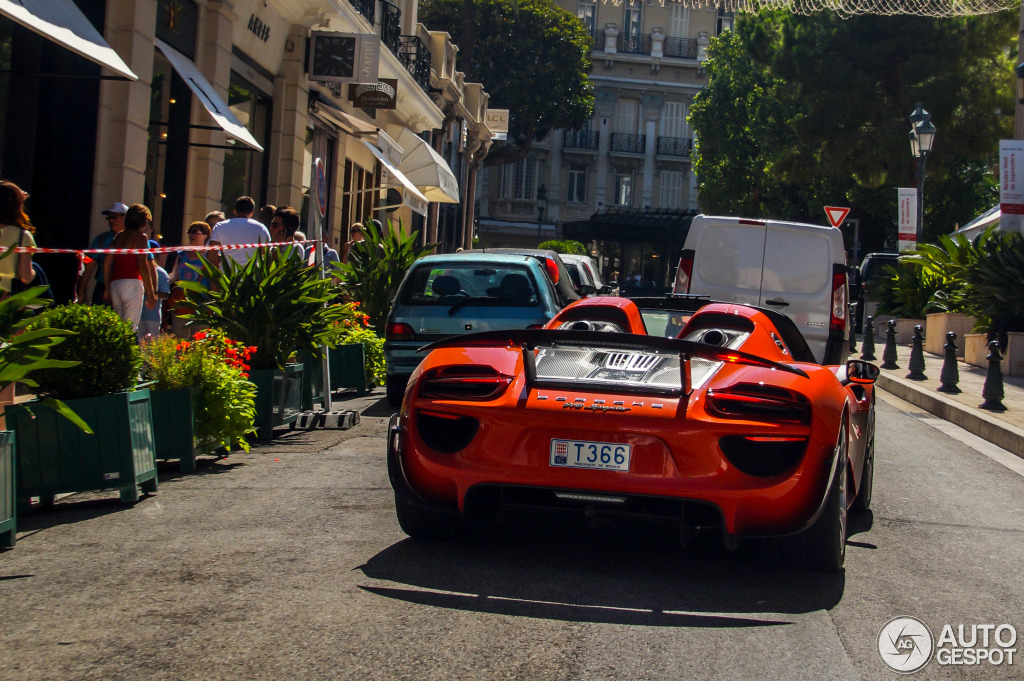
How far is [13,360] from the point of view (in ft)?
18.4

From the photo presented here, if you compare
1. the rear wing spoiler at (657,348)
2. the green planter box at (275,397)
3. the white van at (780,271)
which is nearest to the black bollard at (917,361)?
the white van at (780,271)

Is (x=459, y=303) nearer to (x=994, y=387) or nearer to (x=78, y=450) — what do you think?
(x=994, y=387)

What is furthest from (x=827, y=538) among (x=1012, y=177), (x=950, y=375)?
(x=1012, y=177)

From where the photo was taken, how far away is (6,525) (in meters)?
5.62

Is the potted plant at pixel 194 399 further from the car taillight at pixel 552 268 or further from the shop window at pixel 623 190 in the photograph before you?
the shop window at pixel 623 190

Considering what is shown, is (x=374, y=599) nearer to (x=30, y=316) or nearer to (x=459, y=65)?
(x=30, y=316)

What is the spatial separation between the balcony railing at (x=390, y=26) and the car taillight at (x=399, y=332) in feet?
53.9

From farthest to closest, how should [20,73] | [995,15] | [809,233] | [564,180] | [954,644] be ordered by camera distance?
[564,180], [995,15], [809,233], [20,73], [954,644]

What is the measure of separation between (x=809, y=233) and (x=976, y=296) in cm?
683

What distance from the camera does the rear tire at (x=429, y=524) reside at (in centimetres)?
588

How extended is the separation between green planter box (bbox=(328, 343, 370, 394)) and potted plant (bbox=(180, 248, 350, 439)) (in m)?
2.99

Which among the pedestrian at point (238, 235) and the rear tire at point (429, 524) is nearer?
the rear tire at point (429, 524)

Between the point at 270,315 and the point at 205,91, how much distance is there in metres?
7.60

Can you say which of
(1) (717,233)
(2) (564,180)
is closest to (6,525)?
(1) (717,233)
